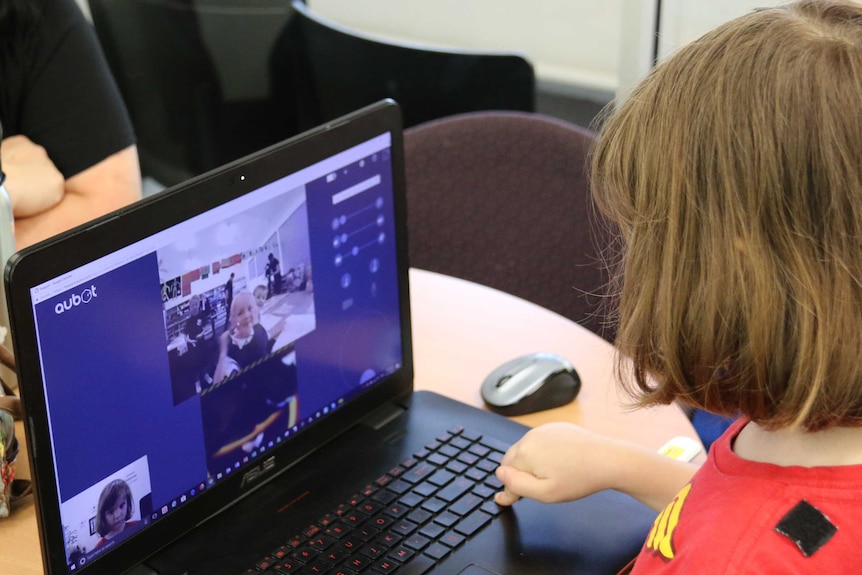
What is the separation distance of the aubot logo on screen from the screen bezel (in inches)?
0.9

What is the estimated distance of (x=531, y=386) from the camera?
1.17m

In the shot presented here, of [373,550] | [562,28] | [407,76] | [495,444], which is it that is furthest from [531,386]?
[562,28]

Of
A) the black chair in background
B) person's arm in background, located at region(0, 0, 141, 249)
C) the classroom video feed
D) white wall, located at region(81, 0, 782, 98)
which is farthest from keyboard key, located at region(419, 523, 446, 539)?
the black chair in background

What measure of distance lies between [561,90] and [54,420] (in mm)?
2351

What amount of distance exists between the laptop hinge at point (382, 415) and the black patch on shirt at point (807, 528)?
492mm

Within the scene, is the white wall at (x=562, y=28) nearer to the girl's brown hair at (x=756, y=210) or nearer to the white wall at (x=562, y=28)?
the white wall at (x=562, y=28)

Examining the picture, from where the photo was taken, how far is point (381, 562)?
2.97ft

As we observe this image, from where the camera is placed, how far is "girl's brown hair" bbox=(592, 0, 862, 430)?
2.17ft

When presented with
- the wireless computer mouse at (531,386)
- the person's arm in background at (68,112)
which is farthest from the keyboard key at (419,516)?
the person's arm in background at (68,112)

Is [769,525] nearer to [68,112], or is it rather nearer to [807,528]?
[807,528]

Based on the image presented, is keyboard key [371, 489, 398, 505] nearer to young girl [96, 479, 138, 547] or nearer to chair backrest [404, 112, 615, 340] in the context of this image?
young girl [96, 479, 138, 547]

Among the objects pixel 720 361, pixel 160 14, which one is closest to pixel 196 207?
pixel 720 361

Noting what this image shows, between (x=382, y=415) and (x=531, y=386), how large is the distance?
0.58ft

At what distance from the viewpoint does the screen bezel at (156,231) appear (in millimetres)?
753
